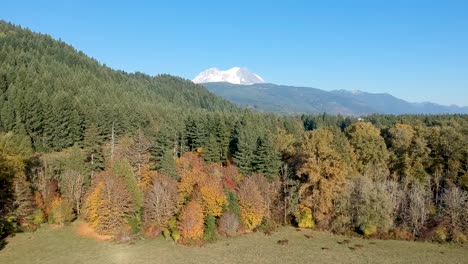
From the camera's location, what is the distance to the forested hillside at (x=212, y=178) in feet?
190

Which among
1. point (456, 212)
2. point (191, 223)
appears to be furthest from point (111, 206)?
point (456, 212)

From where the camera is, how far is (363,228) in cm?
6100

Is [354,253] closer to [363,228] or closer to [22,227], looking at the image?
[363,228]

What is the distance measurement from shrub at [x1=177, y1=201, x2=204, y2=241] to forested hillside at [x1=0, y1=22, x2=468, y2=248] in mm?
150

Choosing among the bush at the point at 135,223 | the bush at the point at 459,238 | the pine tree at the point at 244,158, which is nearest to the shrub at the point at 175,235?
the bush at the point at 135,223

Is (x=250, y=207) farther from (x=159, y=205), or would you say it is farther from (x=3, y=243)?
(x=3, y=243)

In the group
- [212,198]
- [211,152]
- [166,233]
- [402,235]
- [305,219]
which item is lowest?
[166,233]

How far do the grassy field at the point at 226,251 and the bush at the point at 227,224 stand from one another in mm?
1571

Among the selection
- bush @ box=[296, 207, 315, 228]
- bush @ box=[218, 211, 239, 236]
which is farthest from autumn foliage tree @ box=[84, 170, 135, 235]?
bush @ box=[296, 207, 315, 228]

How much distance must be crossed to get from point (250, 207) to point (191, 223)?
10.9 meters

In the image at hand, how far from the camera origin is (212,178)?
203 ft

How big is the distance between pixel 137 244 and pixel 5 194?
20.5 m

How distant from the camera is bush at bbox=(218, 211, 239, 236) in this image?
59031 mm

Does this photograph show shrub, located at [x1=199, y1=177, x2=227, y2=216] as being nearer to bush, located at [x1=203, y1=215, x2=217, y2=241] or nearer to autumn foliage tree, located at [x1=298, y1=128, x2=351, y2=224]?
bush, located at [x1=203, y1=215, x2=217, y2=241]
